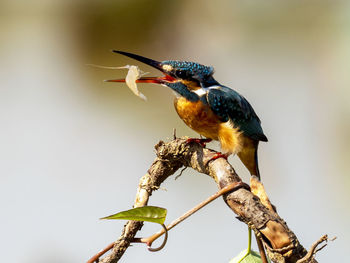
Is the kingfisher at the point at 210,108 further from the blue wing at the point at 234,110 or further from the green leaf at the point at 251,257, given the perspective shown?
the green leaf at the point at 251,257

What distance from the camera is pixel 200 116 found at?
1.74 metres

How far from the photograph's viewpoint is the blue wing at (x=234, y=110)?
1730 millimetres

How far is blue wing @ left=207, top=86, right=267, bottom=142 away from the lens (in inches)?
68.1

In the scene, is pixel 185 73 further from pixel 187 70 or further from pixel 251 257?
pixel 251 257

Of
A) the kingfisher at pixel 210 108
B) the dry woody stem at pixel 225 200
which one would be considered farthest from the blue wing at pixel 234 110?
the dry woody stem at pixel 225 200

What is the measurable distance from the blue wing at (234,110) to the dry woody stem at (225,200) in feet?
1.52

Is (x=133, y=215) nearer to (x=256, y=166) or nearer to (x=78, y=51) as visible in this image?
(x=256, y=166)

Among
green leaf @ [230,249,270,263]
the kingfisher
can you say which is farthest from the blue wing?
green leaf @ [230,249,270,263]

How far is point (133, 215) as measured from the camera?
912 mm

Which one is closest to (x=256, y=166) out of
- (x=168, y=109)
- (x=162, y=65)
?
(x=162, y=65)

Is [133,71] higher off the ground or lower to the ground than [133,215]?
higher

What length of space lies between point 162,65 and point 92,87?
2.08 m

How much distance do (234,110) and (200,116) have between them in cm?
12

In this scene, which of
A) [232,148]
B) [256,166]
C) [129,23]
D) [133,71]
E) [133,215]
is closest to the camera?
[133,215]
